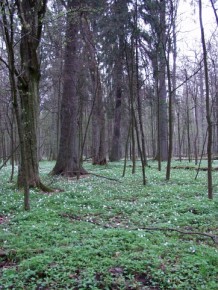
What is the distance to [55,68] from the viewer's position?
816 inches

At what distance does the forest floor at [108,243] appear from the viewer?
4125mm

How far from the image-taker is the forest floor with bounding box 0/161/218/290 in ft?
13.5

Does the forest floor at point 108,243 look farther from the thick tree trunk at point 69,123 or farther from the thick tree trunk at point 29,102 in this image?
the thick tree trunk at point 69,123

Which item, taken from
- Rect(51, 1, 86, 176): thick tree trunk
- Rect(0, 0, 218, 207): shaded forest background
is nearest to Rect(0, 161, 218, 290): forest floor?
Rect(0, 0, 218, 207): shaded forest background

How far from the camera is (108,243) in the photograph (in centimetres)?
527

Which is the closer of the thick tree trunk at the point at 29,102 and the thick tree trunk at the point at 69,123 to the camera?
the thick tree trunk at the point at 29,102

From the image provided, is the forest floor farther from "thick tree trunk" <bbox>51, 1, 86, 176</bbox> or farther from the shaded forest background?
"thick tree trunk" <bbox>51, 1, 86, 176</bbox>

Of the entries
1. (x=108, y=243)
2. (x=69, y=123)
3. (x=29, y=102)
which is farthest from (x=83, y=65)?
(x=108, y=243)

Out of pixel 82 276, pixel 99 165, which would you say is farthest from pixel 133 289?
pixel 99 165

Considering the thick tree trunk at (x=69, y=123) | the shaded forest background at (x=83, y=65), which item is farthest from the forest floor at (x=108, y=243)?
the thick tree trunk at (x=69, y=123)

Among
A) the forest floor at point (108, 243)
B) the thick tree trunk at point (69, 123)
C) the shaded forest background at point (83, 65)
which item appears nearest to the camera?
the forest floor at point (108, 243)

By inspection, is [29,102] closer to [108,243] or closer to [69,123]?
[69,123]

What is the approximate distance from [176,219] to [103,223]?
163cm

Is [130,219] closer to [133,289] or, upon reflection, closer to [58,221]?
[58,221]
